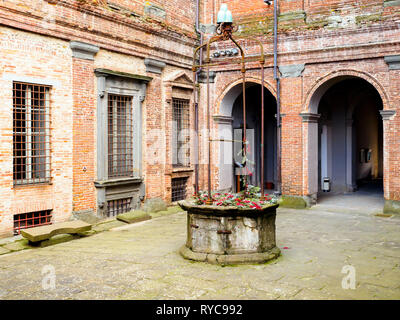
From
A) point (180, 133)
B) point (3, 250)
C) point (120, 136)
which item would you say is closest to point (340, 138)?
point (180, 133)

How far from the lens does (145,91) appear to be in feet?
37.3

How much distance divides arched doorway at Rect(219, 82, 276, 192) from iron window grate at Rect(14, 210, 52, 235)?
6.57m

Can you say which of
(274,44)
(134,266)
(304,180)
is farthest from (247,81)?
(134,266)

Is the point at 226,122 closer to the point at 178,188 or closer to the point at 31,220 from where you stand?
the point at 178,188

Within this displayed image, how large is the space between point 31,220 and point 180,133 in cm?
569

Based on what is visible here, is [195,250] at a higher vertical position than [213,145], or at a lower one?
lower

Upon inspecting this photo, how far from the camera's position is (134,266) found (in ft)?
21.0

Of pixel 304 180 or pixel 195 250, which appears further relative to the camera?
pixel 304 180

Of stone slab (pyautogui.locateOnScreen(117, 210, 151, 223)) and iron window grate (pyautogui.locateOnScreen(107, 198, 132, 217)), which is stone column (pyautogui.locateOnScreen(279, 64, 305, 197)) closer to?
stone slab (pyautogui.locateOnScreen(117, 210, 151, 223))

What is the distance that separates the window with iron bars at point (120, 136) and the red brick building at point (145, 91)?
0.11 ft

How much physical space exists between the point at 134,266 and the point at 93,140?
4.44 metres

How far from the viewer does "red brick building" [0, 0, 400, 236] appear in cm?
856

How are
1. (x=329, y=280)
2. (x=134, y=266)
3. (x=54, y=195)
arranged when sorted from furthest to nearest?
1. (x=54, y=195)
2. (x=134, y=266)
3. (x=329, y=280)
